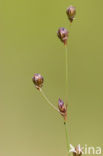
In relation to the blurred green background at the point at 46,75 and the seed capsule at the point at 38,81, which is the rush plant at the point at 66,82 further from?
the blurred green background at the point at 46,75

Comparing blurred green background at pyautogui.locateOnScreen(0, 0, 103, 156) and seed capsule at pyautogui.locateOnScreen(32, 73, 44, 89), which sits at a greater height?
seed capsule at pyautogui.locateOnScreen(32, 73, 44, 89)

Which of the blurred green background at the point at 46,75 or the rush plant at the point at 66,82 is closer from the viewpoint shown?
the rush plant at the point at 66,82

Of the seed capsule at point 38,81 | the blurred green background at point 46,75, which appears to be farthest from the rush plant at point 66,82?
the blurred green background at point 46,75

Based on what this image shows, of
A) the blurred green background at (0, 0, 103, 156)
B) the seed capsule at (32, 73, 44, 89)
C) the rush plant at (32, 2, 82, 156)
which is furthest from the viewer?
the blurred green background at (0, 0, 103, 156)

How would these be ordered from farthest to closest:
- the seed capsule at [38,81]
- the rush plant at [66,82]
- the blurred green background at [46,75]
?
1. the blurred green background at [46,75]
2. the seed capsule at [38,81]
3. the rush plant at [66,82]

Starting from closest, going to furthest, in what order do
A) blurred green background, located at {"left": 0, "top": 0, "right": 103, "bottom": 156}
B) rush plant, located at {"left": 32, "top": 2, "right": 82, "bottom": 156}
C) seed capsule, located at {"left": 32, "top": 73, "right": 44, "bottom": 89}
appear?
rush plant, located at {"left": 32, "top": 2, "right": 82, "bottom": 156} → seed capsule, located at {"left": 32, "top": 73, "right": 44, "bottom": 89} → blurred green background, located at {"left": 0, "top": 0, "right": 103, "bottom": 156}

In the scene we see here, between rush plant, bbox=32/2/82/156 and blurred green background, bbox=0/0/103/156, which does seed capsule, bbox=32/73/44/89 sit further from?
blurred green background, bbox=0/0/103/156

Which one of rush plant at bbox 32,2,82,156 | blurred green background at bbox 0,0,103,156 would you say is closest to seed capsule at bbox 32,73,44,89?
rush plant at bbox 32,2,82,156

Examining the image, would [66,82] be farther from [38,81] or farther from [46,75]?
[46,75]
